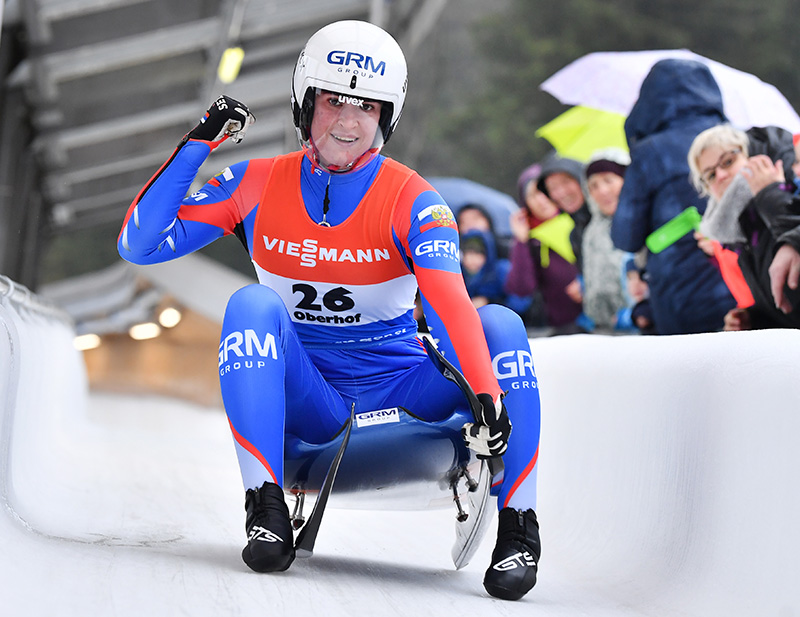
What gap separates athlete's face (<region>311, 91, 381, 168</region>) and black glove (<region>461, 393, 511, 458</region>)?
27.7 inches

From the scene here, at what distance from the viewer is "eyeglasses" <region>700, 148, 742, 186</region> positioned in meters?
3.89

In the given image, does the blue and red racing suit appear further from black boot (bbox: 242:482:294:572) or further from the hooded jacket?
the hooded jacket

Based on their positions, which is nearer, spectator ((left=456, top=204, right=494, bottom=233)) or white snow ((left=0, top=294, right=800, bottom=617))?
white snow ((left=0, top=294, right=800, bottom=617))

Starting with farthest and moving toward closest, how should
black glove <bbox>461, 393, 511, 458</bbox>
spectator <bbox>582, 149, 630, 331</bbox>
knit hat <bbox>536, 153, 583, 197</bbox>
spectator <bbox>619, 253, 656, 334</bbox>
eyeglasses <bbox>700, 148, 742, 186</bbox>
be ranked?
knit hat <bbox>536, 153, 583, 197</bbox> < spectator <bbox>582, 149, 630, 331</bbox> < spectator <bbox>619, 253, 656, 334</bbox> < eyeglasses <bbox>700, 148, 742, 186</bbox> < black glove <bbox>461, 393, 511, 458</bbox>

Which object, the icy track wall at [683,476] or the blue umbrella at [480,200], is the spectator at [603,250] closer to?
the icy track wall at [683,476]

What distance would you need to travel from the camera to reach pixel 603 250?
6051 mm

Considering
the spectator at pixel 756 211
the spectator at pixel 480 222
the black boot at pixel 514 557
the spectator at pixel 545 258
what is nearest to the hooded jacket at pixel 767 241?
the spectator at pixel 756 211

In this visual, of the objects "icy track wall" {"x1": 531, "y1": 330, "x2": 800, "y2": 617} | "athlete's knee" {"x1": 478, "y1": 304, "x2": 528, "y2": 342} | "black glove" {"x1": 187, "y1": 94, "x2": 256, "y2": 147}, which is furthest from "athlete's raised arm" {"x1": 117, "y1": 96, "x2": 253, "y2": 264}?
"icy track wall" {"x1": 531, "y1": 330, "x2": 800, "y2": 617}

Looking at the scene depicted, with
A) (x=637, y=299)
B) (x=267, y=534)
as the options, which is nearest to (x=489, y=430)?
(x=267, y=534)

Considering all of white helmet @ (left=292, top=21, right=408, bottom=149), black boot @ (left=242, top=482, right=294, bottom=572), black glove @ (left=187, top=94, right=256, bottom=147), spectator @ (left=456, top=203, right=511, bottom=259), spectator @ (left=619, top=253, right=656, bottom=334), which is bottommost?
spectator @ (left=456, top=203, right=511, bottom=259)

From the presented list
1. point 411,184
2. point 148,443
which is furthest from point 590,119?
point 411,184

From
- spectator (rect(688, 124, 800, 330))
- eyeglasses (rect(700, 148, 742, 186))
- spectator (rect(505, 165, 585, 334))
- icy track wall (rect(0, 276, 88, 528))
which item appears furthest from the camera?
spectator (rect(505, 165, 585, 334))

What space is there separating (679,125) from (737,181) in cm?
108

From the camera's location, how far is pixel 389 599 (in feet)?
6.82
